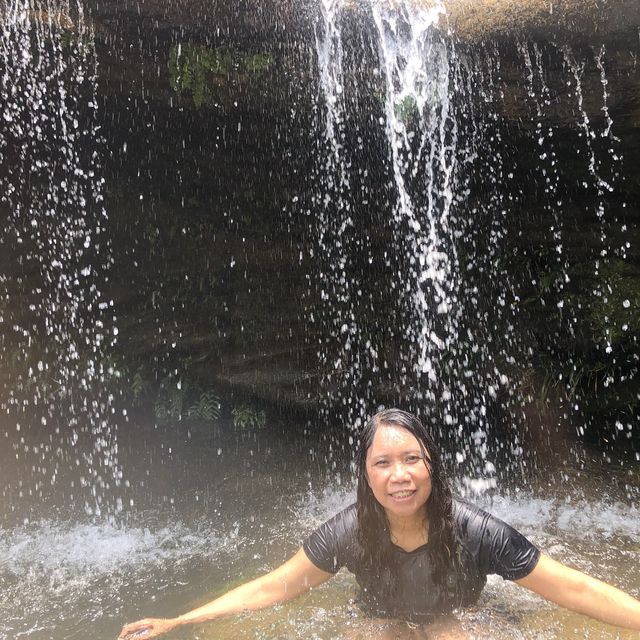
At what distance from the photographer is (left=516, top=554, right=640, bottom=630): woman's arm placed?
2.03 meters

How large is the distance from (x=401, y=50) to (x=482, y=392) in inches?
130

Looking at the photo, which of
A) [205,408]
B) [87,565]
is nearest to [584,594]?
[87,565]

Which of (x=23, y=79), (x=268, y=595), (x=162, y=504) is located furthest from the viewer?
(x=162, y=504)

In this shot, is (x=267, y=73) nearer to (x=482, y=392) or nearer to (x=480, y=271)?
(x=480, y=271)

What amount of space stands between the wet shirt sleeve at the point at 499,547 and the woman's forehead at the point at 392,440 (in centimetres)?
41

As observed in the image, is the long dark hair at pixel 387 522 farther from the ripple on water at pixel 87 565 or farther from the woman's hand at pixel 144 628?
the ripple on water at pixel 87 565

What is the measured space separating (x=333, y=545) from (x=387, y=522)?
0.86ft

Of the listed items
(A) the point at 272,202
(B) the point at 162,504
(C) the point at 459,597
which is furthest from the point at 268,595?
(A) the point at 272,202

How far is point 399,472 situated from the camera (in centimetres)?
222

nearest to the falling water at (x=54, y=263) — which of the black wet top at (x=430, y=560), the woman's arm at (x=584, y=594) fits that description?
the black wet top at (x=430, y=560)

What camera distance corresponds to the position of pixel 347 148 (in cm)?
505

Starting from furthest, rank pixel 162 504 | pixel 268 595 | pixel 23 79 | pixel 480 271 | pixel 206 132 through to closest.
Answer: pixel 480 271 → pixel 162 504 → pixel 206 132 → pixel 23 79 → pixel 268 595

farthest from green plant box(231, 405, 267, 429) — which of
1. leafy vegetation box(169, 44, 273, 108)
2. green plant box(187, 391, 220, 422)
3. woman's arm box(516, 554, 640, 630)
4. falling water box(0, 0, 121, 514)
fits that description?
woman's arm box(516, 554, 640, 630)

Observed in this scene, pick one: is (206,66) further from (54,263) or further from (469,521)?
(469,521)
